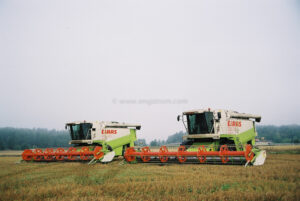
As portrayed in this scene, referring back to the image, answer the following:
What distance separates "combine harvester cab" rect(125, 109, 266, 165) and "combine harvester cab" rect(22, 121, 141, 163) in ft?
7.83

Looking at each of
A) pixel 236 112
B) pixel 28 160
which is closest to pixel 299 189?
pixel 236 112

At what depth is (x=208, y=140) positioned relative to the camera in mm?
15312

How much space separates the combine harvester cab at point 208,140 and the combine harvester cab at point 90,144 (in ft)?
7.83

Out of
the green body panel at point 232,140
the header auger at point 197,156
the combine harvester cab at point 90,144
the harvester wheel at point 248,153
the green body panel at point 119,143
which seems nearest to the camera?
the harvester wheel at point 248,153

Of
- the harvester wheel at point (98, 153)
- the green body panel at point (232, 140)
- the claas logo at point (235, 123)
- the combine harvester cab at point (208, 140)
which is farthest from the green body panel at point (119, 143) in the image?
the claas logo at point (235, 123)

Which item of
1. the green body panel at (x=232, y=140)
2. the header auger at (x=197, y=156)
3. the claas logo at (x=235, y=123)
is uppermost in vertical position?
the claas logo at (x=235, y=123)

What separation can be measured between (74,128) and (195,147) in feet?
27.8

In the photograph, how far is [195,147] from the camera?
1451cm

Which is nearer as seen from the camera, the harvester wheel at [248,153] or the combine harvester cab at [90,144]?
the harvester wheel at [248,153]

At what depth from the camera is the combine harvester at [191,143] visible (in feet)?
40.5

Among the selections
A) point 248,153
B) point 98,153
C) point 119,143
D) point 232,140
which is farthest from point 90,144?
point 248,153

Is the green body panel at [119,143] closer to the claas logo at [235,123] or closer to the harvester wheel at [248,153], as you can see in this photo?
the claas logo at [235,123]

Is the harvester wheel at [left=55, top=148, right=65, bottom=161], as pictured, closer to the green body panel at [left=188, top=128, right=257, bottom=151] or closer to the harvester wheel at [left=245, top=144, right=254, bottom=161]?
the green body panel at [left=188, top=128, right=257, bottom=151]

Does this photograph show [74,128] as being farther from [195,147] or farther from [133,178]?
[133,178]
